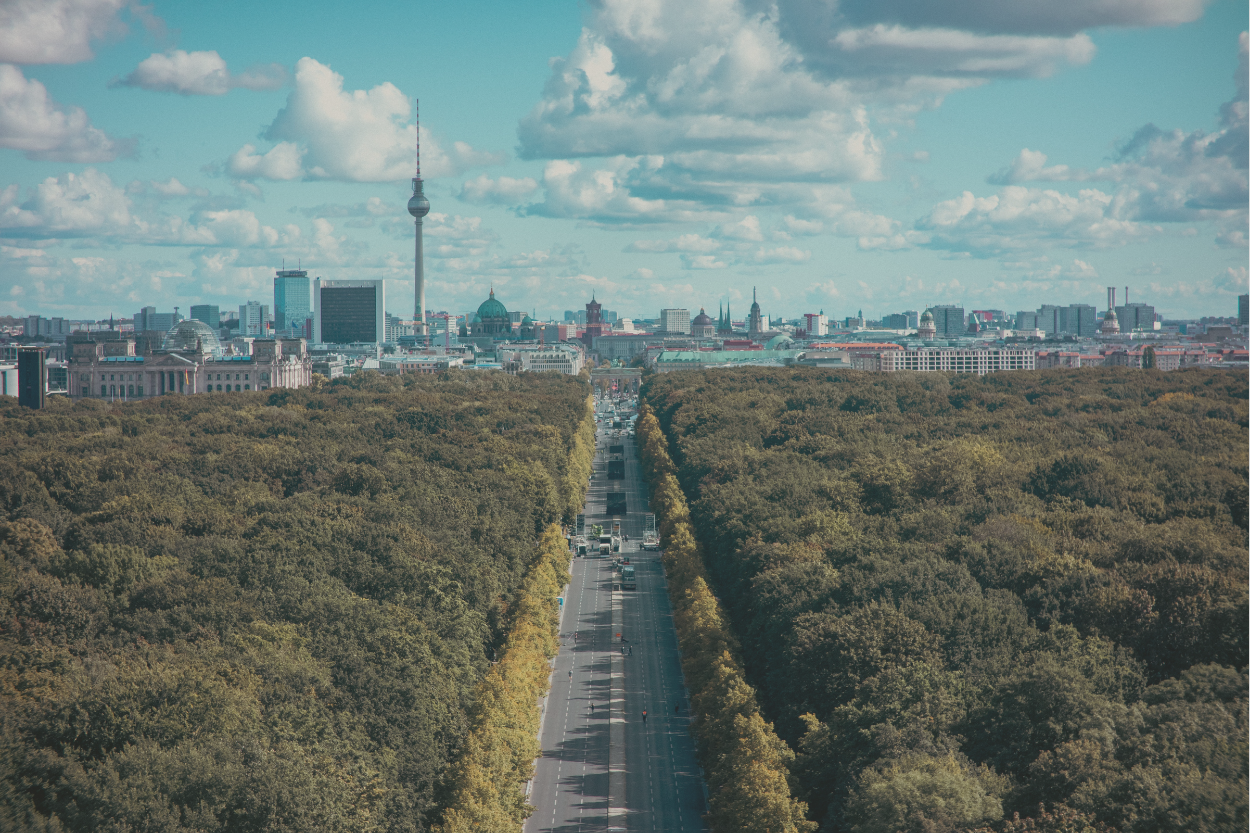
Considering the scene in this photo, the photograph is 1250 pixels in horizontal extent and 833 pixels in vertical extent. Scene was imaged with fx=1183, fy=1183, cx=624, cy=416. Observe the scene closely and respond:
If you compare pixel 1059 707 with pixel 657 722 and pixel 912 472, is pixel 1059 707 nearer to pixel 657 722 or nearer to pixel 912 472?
pixel 657 722

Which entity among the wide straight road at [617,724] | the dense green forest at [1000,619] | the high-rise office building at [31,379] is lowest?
the wide straight road at [617,724]

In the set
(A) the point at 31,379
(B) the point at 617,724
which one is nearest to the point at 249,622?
(B) the point at 617,724

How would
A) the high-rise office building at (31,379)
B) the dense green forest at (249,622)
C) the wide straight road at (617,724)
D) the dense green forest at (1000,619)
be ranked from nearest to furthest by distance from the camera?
1. the dense green forest at (1000,619)
2. the dense green forest at (249,622)
3. the wide straight road at (617,724)
4. the high-rise office building at (31,379)

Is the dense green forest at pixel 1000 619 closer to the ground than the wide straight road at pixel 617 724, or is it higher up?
higher up

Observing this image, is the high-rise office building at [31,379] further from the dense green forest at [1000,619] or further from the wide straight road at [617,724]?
the wide straight road at [617,724]

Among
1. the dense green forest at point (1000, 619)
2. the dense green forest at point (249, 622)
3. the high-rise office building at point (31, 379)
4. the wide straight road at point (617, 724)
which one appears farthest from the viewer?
the high-rise office building at point (31, 379)

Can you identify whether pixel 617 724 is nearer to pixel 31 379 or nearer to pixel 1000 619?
pixel 1000 619

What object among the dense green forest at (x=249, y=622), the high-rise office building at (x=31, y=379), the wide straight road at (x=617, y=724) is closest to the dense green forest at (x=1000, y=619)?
the wide straight road at (x=617, y=724)
